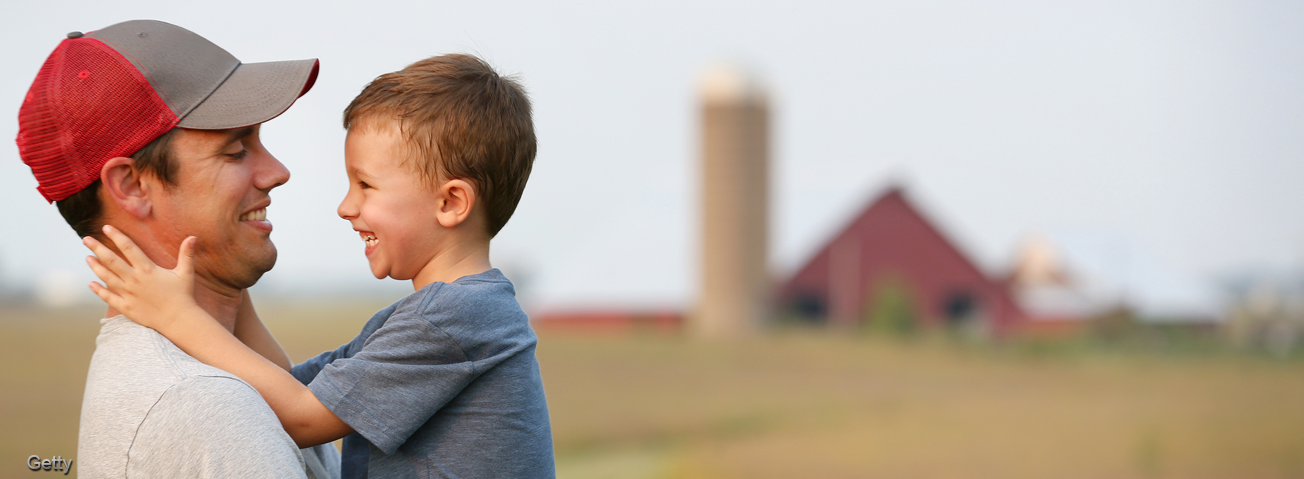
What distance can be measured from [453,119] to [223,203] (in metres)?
0.52

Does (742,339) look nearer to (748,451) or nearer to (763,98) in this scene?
(763,98)

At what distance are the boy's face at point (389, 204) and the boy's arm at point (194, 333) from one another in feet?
1.25

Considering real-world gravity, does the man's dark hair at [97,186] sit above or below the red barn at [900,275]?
above

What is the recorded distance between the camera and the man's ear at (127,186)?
200 centimetres

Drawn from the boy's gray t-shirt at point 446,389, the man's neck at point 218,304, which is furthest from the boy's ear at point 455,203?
the man's neck at point 218,304

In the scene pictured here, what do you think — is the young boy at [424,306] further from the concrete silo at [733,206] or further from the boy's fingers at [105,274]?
the concrete silo at [733,206]

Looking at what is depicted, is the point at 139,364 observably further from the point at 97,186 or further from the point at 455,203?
the point at 455,203

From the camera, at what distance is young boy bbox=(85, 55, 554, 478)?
6.45 ft

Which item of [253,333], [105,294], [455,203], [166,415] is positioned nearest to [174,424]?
[166,415]

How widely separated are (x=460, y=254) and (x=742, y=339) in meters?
32.4

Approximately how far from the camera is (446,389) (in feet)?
6.48

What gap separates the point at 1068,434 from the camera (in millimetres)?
16766

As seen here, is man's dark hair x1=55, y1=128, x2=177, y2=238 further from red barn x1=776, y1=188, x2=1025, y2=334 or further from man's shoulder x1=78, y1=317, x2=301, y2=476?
red barn x1=776, y1=188, x2=1025, y2=334

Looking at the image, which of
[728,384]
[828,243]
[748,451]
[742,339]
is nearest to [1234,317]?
[828,243]
